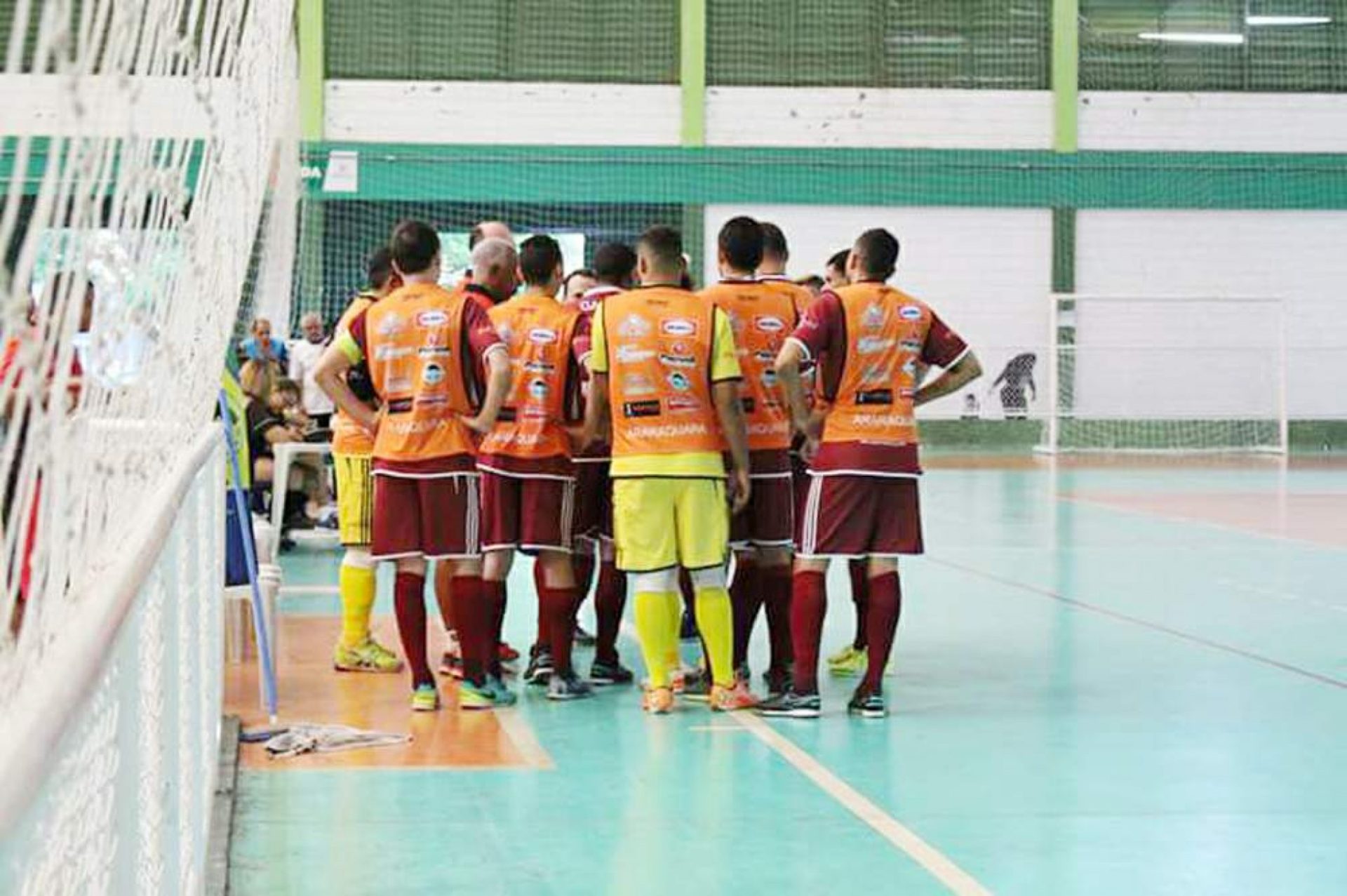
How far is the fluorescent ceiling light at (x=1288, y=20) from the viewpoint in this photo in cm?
2511

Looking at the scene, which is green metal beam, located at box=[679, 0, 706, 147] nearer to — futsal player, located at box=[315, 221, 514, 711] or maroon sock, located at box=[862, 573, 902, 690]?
futsal player, located at box=[315, 221, 514, 711]

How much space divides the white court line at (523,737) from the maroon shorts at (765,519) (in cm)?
109

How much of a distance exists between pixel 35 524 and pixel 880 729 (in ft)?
18.0

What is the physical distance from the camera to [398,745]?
6391 mm

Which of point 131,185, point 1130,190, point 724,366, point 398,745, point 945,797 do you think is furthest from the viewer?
point 1130,190

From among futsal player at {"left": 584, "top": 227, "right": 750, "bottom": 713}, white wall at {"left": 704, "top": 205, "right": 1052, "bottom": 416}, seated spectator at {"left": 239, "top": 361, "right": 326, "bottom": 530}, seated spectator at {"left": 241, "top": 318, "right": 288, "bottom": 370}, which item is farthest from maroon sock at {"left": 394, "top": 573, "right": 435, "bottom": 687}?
white wall at {"left": 704, "top": 205, "right": 1052, "bottom": 416}

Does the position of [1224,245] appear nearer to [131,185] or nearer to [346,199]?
[346,199]

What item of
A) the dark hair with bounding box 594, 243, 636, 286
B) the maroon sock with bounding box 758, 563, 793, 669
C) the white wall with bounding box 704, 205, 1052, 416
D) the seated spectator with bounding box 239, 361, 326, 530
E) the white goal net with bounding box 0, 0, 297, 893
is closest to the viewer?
the white goal net with bounding box 0, 0, 297, 893

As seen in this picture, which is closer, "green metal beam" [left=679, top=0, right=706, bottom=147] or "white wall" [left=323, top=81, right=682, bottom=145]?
"white wall" [left=323, top=81, right=682, bottom=145]

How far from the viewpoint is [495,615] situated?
7.36 metres

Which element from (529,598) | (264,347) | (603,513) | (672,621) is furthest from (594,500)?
(264,347)

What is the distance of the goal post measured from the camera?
2492cm

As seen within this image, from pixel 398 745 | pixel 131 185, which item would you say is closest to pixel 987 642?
pixel 398 745

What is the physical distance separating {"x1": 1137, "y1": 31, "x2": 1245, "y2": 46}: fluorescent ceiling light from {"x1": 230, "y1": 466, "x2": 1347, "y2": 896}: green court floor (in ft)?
55.1
